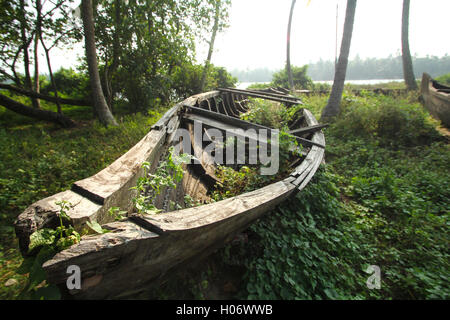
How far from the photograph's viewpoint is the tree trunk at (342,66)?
6223 millimetres

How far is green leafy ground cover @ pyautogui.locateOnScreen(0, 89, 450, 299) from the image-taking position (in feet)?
5.47

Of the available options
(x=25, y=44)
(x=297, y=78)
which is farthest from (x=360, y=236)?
(x=297, y=78)

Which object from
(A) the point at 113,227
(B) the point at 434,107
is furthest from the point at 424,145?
(A) the point at 113,227

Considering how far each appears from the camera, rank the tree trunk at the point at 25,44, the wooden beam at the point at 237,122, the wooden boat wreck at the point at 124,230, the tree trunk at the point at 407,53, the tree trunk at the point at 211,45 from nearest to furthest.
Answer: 1. the wooden boat wreck at the point at 124,230
2. the wooden beam at the point at 237,122
3. the tree trunk at the point at 25,44
4. the tree trunk at the point at 211,45
5. the tree trunk at the point at 407,53

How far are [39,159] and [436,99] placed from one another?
392 inches

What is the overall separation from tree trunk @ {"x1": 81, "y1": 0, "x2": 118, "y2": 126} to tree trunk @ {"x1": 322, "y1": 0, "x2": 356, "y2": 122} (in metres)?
6.75

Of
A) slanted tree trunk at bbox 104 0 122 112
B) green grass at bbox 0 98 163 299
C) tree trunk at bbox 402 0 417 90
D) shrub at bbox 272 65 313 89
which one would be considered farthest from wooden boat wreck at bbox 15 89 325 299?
shrub at bbox 272 65 313 89

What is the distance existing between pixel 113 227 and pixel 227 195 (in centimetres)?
133

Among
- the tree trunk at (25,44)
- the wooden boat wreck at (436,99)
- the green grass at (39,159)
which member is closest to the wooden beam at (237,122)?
the green grass at (39,159)

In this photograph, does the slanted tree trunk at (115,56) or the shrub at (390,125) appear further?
the slanted tree trunk at (115,56)

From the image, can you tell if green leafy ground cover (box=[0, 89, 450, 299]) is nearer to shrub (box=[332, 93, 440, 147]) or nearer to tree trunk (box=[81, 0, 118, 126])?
shrub (box=[332, 93, 440, 147])

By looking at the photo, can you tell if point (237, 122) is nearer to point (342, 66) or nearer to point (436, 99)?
point (342, 66)

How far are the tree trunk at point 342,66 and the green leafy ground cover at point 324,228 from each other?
8.67 ft

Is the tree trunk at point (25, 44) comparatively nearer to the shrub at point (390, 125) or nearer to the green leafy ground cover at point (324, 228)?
the green leafy ground cover at point (324, 228)
